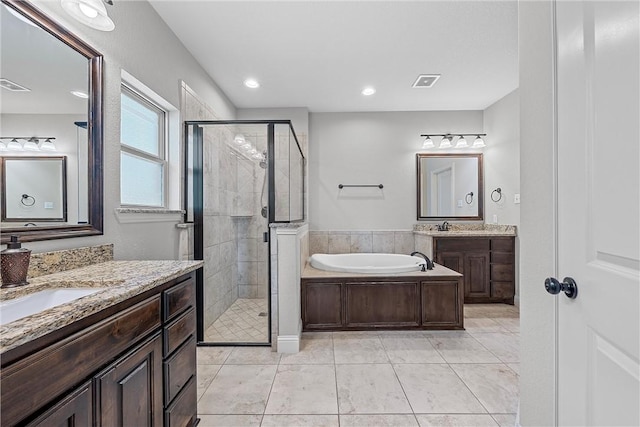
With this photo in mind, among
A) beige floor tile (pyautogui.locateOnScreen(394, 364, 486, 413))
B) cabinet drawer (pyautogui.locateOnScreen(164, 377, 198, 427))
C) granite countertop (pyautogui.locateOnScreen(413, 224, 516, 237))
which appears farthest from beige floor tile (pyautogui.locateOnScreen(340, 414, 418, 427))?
granite countertop (pyautogui.locateOnScreen(413, 224, 516, 237))

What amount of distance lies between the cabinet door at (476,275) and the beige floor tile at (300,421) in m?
2.72

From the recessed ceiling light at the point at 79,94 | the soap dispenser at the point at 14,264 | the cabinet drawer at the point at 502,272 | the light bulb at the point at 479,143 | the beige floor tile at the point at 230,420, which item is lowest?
the beige floor tile at the point at 230,420

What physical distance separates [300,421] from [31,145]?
185cm

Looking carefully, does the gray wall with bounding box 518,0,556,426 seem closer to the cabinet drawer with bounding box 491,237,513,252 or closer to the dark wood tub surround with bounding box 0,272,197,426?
the dark wood tub surround with bounding box 0,272,197,426

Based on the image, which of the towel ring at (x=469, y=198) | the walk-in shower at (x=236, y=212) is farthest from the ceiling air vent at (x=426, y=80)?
the towel ring at (x=469, y=198)

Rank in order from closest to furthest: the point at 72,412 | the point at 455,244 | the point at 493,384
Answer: the point at 72,412
the point at 493,384
the point at 455,244

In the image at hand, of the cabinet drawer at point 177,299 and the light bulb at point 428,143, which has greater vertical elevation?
the light bulb at point 428,143

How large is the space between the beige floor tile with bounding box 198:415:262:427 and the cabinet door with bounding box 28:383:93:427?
99cm

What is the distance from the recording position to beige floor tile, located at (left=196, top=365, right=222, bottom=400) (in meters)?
1.95

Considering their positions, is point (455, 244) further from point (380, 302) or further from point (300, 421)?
point (300, 421)

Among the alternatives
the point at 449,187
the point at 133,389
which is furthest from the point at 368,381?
the point at 449,187

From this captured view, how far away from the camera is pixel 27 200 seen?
1.18 metres

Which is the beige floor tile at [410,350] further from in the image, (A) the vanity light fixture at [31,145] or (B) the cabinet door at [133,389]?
(A) the vanity light fixture at [31,145]

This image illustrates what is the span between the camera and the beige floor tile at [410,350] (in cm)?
230
